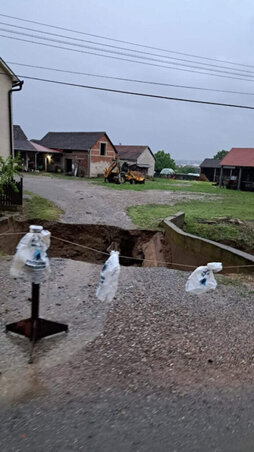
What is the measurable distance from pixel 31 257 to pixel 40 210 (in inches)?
335

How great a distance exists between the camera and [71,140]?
41.5m

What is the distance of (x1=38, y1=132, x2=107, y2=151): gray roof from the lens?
38.5 metres

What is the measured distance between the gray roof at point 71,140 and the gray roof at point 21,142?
3.47 metres

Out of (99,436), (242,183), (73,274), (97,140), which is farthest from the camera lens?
(97,140)

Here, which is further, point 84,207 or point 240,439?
point 84,207

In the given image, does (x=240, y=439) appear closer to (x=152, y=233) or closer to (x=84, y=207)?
(x=152, y=233)

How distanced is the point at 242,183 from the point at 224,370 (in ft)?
108

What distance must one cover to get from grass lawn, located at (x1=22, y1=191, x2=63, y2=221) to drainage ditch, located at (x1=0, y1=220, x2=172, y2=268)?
1.45 feet

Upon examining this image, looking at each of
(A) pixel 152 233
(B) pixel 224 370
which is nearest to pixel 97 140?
(A) pixel 152 233

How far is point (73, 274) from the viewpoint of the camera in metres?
5.94

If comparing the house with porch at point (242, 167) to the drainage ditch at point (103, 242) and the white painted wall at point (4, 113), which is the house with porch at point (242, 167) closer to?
the white painted wall at point (4, 113)

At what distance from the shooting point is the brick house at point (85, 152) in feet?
123

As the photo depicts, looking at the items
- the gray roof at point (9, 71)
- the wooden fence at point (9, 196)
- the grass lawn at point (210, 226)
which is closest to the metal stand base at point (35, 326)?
the grass lawn at point (210, 226)

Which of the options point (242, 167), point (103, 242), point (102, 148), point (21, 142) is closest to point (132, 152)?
point (102, 148)
